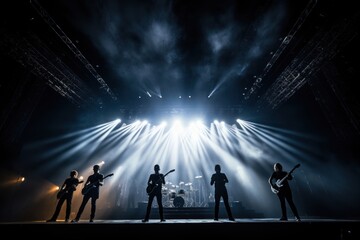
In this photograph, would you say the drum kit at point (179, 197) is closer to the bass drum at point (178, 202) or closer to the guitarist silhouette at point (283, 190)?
the bass drum at point (178, 202)

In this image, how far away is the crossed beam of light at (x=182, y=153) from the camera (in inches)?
505

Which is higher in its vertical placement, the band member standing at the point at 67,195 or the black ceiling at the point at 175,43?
the black ceiling at the point at 175,43

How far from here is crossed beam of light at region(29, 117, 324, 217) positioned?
12828 mm

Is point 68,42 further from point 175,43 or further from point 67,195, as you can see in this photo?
point 67,195

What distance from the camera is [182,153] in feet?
61.9

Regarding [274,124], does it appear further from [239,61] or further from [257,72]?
[239,61]
